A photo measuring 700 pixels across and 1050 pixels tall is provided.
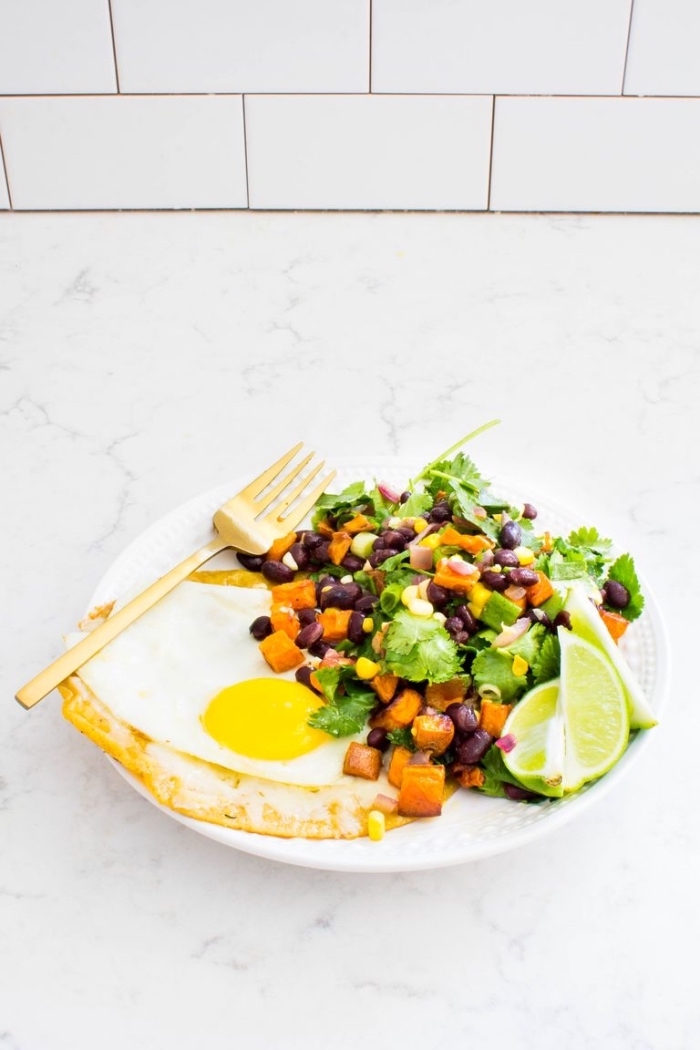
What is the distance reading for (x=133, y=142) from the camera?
11.2 feet

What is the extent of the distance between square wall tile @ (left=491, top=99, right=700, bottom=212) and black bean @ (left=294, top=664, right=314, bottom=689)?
2.25 m

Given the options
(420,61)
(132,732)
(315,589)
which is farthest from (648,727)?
(420,61)

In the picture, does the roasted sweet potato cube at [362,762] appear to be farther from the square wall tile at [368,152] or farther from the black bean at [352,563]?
the square wall tile at [368,152]

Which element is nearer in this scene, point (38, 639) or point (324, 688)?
point (324, 688)

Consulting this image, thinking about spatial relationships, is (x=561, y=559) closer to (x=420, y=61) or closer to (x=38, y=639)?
(x=38, y=639)

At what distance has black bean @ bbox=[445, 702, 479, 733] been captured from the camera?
1.62 metres

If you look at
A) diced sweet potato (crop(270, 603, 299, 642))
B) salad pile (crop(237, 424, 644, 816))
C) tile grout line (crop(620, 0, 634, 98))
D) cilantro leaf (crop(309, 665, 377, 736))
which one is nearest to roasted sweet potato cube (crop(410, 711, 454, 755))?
salad pile (crop(237, 424, 644, 816))

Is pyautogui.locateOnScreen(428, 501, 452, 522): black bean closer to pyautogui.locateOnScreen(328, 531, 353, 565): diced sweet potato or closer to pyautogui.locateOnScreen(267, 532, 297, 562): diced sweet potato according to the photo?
pyautogui.locateOnScreen(328, 531, 353, 565): diced sweet potato

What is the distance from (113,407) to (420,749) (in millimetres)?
1456

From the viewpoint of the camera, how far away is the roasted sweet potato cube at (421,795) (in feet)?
5.06

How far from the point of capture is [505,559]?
1.80 m

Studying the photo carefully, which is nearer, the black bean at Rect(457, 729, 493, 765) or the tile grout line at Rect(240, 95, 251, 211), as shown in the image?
the black bean at Rect(457, 729, 493, 765)

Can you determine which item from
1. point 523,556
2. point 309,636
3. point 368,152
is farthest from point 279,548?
point 368,152

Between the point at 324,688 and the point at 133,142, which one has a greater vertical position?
the point at 133,142
